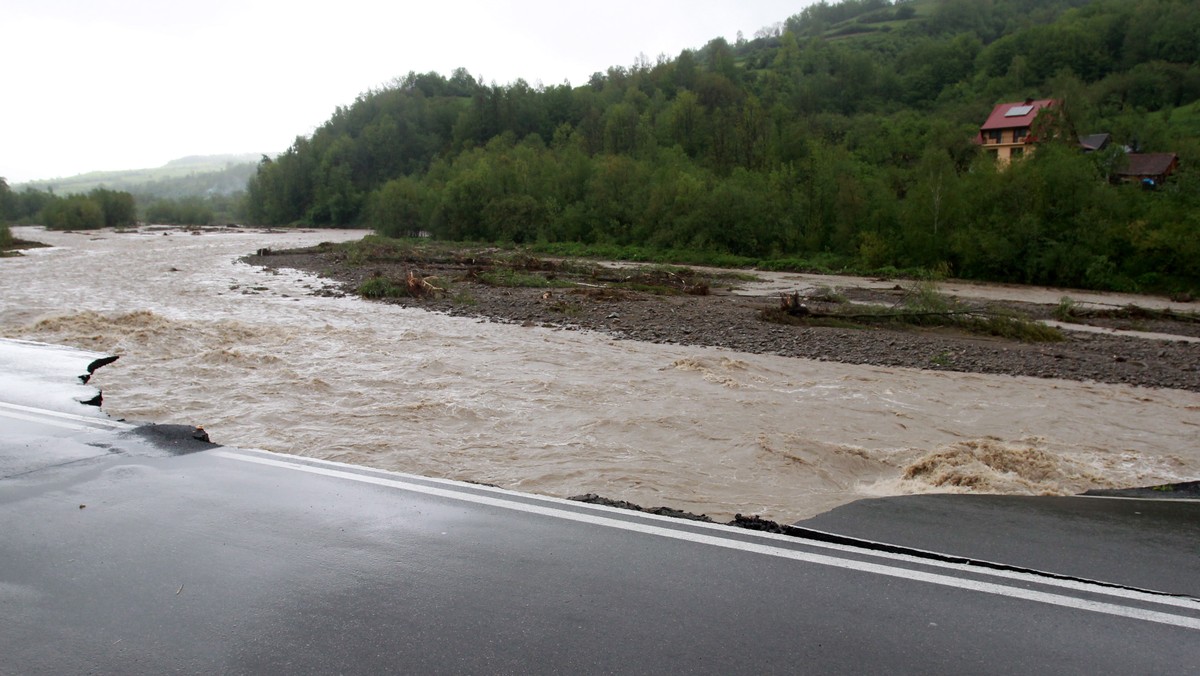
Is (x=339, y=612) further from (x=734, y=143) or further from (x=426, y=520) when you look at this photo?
(x=734, y=143)

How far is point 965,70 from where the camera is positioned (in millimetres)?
88250

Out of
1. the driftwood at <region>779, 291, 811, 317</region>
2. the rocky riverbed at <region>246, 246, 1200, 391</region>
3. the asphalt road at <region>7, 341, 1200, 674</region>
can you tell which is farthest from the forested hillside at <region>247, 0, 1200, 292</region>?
the asphalt road at <region>7, 341, 1200, 674</region>

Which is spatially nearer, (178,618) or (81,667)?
(81,667)

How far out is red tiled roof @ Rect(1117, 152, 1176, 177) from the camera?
110 ft

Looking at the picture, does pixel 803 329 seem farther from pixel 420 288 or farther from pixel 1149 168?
pixel 1149 168

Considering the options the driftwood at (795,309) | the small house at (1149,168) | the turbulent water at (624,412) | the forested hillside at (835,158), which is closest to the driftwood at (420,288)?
the turbulent water at (624,412)

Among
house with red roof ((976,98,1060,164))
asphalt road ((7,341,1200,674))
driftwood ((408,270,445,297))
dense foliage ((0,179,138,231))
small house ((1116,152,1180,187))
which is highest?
house with red roof ((976,98,1060,164))

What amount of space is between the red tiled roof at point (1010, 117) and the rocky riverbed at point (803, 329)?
42.0m

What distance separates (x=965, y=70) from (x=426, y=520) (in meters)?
99.5

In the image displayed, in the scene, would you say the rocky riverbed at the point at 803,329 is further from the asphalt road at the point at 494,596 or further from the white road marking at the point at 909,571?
the white road marking at the point at 909,571

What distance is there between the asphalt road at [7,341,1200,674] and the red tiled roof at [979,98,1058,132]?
68958mm

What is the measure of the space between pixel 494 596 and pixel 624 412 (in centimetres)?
697

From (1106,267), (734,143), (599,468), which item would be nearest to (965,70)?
(734,143)

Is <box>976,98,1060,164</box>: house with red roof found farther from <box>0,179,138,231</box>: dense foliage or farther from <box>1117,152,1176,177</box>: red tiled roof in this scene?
<box>0,179,138,231</box>: dense foliage
